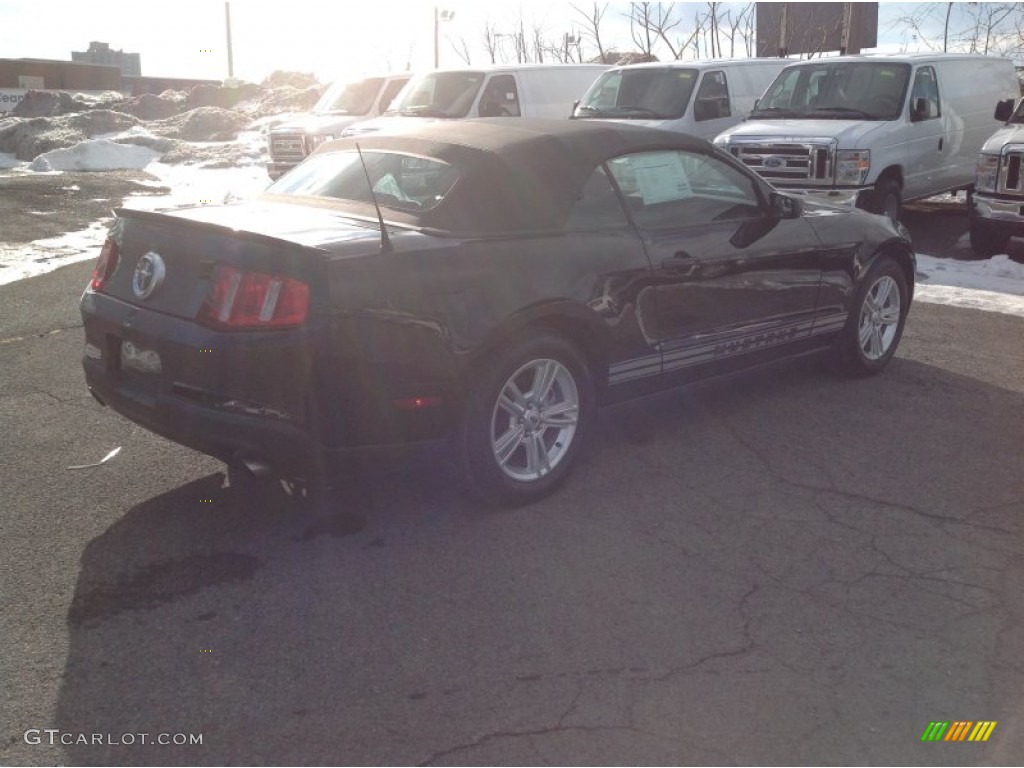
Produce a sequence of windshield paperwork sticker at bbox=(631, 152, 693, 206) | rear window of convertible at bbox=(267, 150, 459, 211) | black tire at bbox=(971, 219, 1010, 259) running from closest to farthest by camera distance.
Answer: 1. rear window of convertible at bbox=(267, 150, 459, 211)
2. windshield paperwork sticker at bbox=(631, 152, 693, 206)
3. black tire at bbox=(971, 219, 1010, 259)

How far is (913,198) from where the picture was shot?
1263 centimetres

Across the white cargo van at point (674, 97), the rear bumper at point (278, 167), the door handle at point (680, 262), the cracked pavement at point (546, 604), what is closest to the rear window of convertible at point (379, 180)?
the door handle at point (680, 262)

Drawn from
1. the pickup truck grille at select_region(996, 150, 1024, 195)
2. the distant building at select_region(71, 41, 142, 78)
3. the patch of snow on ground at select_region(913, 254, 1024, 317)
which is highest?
the distant building at select_region(71, 41, 142, 78)

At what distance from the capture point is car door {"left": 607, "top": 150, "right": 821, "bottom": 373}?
17.4 ft

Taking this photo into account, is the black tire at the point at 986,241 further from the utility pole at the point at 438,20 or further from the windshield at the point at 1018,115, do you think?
the utility pole at the point at 438,20

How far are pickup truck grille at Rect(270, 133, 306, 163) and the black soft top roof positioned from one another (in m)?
11.8

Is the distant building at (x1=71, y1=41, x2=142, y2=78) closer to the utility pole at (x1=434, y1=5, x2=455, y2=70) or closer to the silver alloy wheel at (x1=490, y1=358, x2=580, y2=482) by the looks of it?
the utility pole at (x1=434, y1=5, x2=455, y2=70)

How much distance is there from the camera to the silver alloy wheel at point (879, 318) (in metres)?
6.76

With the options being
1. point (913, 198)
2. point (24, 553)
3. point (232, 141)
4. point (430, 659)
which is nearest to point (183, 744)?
point (430, 659)

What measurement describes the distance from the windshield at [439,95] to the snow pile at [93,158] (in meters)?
10.9

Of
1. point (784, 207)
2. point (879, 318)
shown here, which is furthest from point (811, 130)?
point (784, 207)

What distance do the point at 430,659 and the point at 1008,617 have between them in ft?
6.61

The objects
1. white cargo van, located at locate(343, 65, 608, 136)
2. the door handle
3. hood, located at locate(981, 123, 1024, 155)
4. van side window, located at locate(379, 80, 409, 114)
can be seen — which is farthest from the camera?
van side window, located at locate(379, 80, 409, 114)

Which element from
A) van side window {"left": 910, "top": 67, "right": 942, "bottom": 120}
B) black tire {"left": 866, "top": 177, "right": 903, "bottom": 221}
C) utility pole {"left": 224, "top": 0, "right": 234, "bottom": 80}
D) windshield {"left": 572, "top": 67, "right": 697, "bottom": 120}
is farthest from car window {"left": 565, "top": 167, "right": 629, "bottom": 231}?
utility pole {"left": 224, "top": 0, "right": 234, "bottom": 80}
